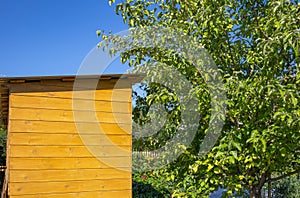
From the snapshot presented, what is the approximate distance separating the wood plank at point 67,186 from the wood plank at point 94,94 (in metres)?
1.04

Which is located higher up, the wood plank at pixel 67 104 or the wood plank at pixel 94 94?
the wood plank at pixel 94 94

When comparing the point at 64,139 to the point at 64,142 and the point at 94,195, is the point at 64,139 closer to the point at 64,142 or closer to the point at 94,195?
the point at 64,142

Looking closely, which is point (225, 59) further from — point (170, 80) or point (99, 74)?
point (99, 74)

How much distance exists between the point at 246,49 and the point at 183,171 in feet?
4.98

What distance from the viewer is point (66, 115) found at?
433 centimetres

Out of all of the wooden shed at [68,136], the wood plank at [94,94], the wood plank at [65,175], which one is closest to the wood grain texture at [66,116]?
the wooden shed at [68,136]

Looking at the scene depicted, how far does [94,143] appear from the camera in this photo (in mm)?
4430

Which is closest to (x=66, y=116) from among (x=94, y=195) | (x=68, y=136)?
(x=68, y=136)

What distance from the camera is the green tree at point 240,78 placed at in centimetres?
307

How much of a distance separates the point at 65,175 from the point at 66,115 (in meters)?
0.72

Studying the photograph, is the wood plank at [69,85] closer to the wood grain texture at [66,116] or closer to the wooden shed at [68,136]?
the wooden shed at [68,136]

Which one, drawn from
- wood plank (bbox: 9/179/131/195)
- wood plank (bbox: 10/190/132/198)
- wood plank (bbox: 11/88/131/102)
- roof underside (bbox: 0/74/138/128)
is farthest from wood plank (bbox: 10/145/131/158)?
roof underside (bbox: 0/74/138/128)

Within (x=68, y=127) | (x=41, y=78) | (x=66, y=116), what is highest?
(x=41, y=78)

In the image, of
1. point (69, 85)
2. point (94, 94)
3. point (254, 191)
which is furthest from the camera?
point (94, 94)
